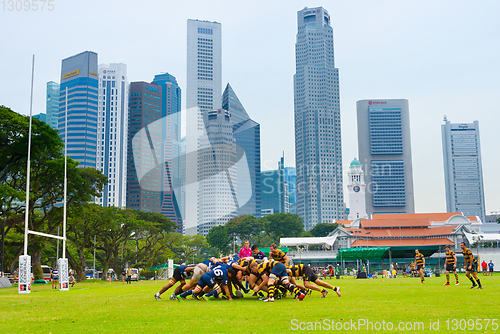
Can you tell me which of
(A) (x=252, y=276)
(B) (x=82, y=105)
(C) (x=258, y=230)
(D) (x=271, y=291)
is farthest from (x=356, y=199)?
(D) (x=271, y=291)

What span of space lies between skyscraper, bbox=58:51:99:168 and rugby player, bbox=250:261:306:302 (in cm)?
17417

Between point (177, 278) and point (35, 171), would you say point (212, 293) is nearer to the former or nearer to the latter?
point (177, 278)

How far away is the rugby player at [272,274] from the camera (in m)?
13.6

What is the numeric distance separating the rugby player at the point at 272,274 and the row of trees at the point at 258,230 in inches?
3747

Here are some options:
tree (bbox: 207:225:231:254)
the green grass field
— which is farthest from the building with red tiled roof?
the green grass field

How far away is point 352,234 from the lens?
9969 centimetres

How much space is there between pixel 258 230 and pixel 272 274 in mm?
105280

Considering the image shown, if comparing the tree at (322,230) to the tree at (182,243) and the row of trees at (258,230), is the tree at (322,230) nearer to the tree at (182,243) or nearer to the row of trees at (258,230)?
the row of trees at (258,230)

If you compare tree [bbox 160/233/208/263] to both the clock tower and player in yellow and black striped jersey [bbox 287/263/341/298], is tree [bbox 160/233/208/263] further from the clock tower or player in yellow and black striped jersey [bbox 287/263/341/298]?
player in yellow and black striped jersey [bbox 287/263/341/298]

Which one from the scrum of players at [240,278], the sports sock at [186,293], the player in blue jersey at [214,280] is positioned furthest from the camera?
→ the sports sock at [186,293]

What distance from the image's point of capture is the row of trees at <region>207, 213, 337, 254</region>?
113m

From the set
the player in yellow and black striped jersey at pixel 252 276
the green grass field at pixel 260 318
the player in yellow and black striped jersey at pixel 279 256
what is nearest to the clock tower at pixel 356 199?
the player in yellow and black striped jersey at pixel 279 256

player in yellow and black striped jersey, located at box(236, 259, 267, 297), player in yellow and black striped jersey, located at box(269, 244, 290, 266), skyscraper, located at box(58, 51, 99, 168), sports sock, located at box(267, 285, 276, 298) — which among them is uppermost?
skyscraper, located at box(58, 51, 99, 168)

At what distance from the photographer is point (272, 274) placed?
45.0 feet
